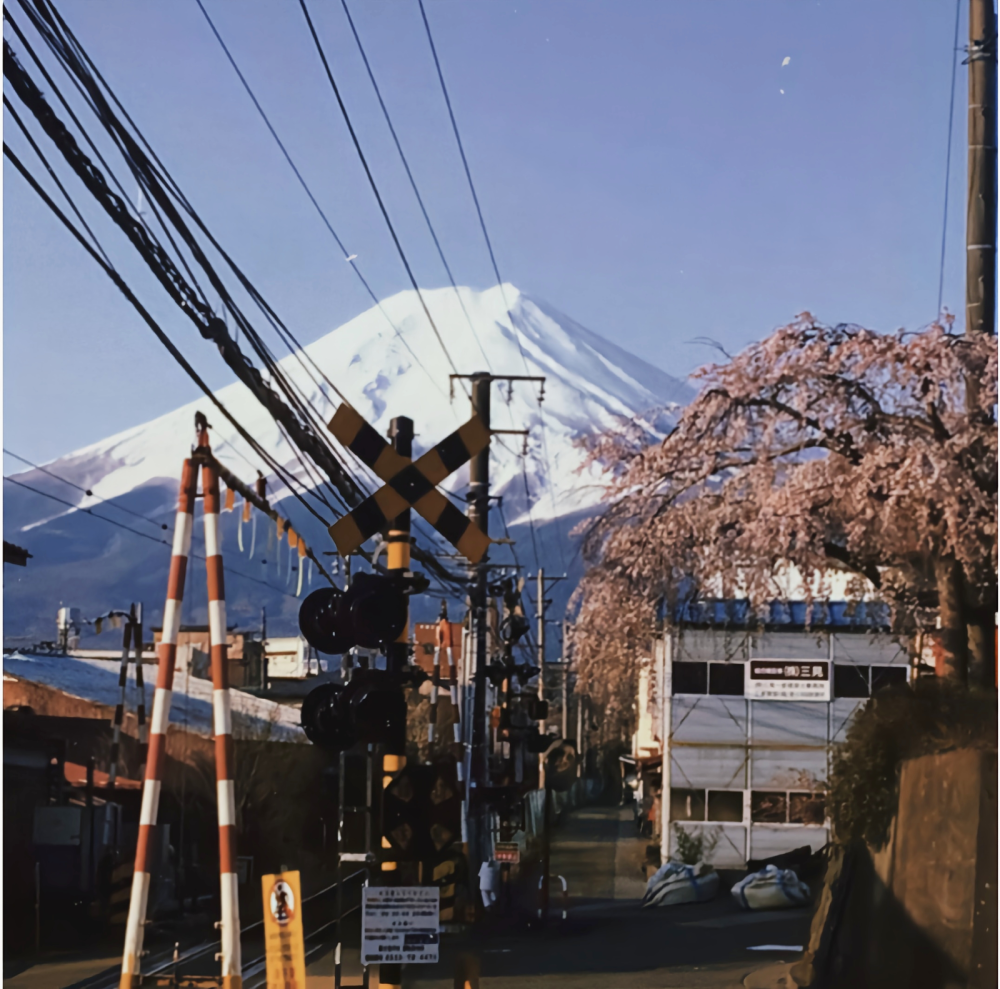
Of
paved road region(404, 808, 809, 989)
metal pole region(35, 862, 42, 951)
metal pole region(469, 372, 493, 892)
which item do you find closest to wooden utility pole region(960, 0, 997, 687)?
paved road region(404, 808, 809, 989)

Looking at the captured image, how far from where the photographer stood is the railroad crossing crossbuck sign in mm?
8594

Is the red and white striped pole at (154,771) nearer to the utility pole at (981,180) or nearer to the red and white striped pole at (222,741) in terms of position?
the red and white striped pole at (222,741)

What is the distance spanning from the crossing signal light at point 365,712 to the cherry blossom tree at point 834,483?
27.1ft

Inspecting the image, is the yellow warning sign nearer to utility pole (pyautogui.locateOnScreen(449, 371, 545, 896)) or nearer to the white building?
utility pole (pyautogui.locateOnScreen(449, 371, 545, 896))

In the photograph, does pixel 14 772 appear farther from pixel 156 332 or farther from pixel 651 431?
pixel 156 332

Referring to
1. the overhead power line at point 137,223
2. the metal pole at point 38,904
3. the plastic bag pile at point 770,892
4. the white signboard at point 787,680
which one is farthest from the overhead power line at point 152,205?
the white signboard at point 787,680

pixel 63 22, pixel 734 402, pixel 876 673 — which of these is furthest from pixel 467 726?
pixel 63 22

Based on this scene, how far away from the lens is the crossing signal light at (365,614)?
806 cm

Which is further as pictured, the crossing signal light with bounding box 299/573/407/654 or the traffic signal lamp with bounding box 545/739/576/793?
the traffic signal lamp with bounding box 545/739/576/793

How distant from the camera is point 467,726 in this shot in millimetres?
26547

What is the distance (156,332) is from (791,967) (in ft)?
42.2

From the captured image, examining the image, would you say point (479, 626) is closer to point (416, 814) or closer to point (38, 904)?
point (38, 904)

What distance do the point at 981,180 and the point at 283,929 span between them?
36.5ft

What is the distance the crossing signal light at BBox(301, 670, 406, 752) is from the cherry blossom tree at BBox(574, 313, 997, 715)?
8.25 metres
